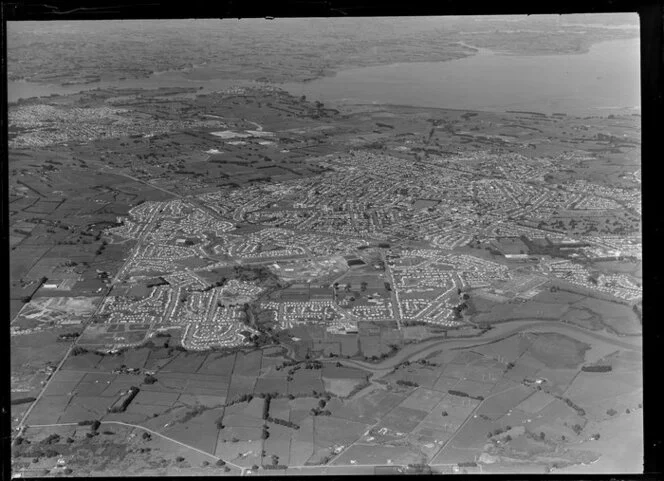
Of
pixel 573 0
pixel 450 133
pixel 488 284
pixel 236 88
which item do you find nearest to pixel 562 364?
pixel 488 284

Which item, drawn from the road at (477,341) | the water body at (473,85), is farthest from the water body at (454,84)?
the road at (477,341)

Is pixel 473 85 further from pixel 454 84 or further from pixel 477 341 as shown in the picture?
pixel 477 341

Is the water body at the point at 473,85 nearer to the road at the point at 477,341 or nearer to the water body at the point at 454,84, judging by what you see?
the water body at the point at 454,84

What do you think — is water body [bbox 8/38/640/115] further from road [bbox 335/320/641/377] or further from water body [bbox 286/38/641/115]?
road [bbox 335/320/641/377]

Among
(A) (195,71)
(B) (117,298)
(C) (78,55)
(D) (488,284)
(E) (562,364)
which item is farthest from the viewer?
(A) (195,71)

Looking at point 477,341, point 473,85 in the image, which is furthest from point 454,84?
point 477,341

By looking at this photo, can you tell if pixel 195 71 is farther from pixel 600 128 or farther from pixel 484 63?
pixel 600 128

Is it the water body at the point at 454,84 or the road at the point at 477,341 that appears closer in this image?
the road at the point at 477,341

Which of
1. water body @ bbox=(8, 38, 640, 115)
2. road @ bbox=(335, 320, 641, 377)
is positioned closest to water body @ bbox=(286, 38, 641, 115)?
water body @ bbox=(8, 38, 640, 115)
